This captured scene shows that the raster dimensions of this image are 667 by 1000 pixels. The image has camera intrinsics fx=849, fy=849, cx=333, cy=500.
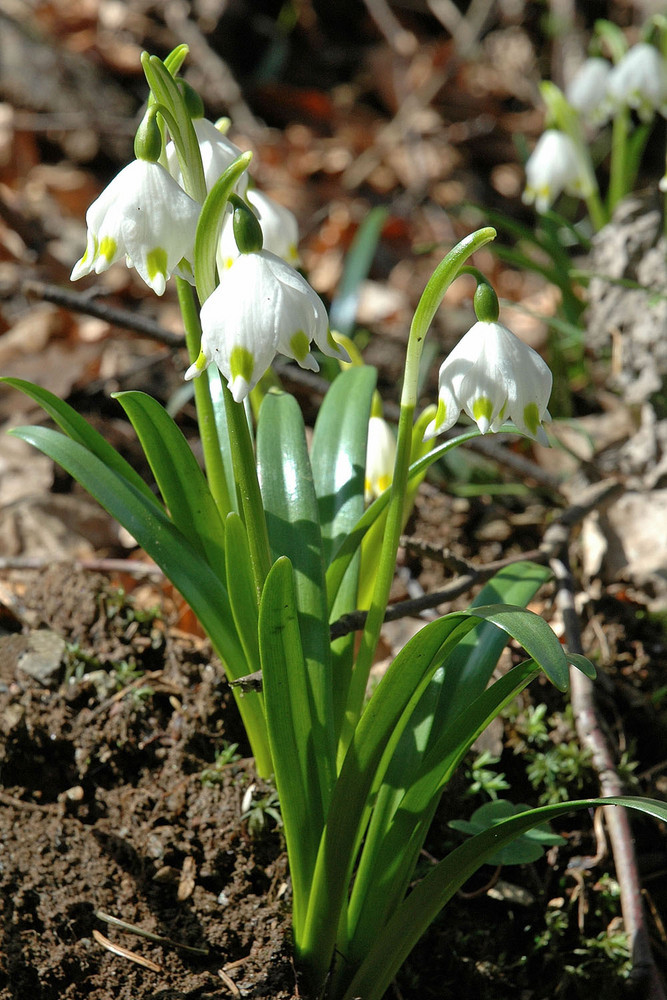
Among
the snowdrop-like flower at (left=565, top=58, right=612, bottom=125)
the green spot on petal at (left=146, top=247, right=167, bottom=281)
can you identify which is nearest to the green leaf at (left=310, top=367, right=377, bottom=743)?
the green spot on petal at (left=146, top=247, right=167, bottom=281)

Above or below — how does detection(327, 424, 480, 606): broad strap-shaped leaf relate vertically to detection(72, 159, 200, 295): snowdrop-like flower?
below

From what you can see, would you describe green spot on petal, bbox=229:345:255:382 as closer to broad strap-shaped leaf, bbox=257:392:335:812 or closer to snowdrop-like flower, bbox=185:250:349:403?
snowdrop-like flower, bbox=185:250:349:403

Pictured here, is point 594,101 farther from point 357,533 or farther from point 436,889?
point 436,889

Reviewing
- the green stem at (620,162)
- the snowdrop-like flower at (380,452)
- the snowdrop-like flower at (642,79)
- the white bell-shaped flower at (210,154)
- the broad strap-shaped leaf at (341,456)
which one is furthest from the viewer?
the green stem at (620,162)

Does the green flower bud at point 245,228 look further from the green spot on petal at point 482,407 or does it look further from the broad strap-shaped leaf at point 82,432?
the broad strap-shaped leaf at point 82,432

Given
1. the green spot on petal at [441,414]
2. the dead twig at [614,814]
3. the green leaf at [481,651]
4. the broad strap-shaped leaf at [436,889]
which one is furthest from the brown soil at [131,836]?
the green spot on petal at [441,414]

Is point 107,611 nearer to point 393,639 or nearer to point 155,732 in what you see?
point 155,732
